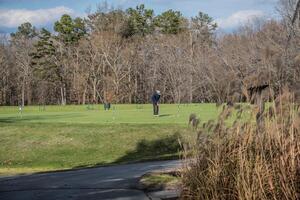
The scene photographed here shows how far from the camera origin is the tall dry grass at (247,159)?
6191mm

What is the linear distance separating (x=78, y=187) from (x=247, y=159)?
620 cm

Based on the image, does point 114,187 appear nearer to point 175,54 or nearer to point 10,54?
point 175,54

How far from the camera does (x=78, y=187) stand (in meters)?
12.1

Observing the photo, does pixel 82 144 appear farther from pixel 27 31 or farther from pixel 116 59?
pixel 27 31

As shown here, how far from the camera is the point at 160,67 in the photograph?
78.7m

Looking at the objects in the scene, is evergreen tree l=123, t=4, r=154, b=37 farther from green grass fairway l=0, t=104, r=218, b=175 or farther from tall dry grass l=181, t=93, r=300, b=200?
tall dry grass l=181, t=93, r=300, b=200

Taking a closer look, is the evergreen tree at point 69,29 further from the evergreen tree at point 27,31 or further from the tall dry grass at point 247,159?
the tall dry grass at point 247,159

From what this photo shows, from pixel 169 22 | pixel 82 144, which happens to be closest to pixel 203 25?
pixel 169 22

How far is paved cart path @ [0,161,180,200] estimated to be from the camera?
35.6ft

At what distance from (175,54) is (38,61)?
19.5 meters

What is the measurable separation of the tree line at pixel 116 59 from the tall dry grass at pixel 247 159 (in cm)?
6171

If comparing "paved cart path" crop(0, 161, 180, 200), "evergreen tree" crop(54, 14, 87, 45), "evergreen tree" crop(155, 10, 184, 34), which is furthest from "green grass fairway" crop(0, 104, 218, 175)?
"evergreen tree" crop(155, 10, 184, 34)

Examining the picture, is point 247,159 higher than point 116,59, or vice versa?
point 116,59

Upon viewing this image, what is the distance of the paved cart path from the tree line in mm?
55750
